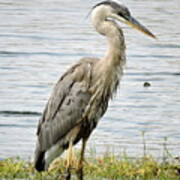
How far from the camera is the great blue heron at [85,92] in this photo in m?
9.23

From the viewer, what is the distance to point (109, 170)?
363 inches

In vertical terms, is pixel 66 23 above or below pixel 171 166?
below

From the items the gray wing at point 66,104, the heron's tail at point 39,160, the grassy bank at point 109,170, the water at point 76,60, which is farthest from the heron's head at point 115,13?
the water at point 76,60

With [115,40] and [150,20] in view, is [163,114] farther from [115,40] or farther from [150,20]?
[150,20]

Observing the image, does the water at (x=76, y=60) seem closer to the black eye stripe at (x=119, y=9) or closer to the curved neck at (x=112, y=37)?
the curved neck at (x=112, y=37)

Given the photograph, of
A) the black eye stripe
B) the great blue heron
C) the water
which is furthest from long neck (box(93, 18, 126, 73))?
the water

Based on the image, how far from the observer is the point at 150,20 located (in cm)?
2016

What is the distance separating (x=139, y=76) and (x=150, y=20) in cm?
508

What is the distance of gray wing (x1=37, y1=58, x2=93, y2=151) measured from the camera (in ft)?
30.6

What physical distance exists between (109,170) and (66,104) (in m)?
0.80

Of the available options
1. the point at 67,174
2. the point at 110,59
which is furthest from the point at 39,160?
the point at 110,59

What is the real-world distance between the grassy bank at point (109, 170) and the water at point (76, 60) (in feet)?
4.22

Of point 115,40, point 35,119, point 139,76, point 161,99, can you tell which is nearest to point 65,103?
point 115,40

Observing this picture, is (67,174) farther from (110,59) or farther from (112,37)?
(112,37)
